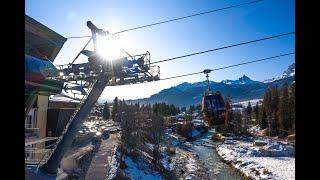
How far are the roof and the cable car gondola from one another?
971 cm

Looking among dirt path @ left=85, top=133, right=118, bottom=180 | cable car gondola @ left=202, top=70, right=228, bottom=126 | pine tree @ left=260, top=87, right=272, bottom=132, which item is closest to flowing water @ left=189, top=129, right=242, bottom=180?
dirt path @ left=85, top=133, right=118, bottom=180

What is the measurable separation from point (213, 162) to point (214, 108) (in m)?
41.6

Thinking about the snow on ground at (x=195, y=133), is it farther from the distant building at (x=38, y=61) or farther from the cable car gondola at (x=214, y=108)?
the cable car gondola at (x=214, y=108)

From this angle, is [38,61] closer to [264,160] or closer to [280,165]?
[280,165]

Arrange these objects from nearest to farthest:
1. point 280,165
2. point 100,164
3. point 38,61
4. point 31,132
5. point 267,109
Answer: point 38,61
point 31,132
point 100,164
point 280,165
point 267,109

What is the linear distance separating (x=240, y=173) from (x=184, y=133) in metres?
46.1

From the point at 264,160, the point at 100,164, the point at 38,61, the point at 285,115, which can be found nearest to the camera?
the point at 38,61

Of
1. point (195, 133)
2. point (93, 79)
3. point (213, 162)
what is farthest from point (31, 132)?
point (195, 133)

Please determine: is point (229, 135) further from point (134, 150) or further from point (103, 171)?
point (103, 171)

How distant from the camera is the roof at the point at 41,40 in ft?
62.2

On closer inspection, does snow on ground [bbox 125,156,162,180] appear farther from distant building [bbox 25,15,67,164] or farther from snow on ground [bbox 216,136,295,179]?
snow on ground [bbox 216,136,295,179]

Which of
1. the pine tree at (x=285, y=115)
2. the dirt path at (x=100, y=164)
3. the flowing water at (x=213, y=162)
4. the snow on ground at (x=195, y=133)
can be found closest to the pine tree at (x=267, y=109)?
the pine tree at (x=285, y=115)

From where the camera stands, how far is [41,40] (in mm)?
21312
